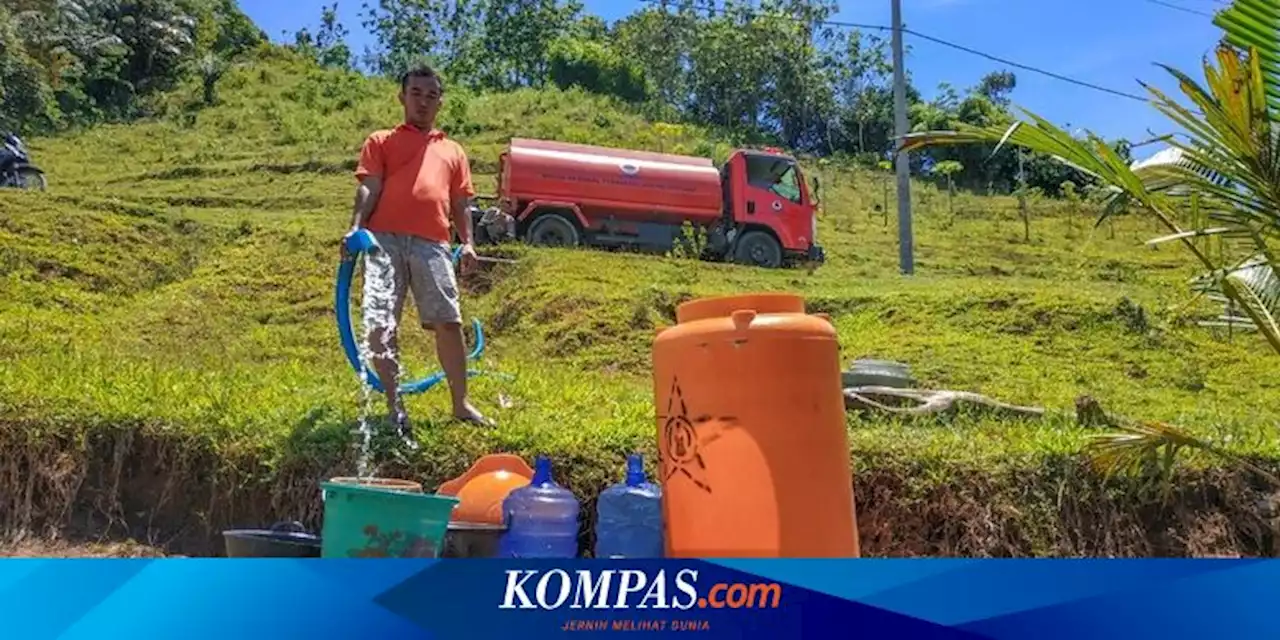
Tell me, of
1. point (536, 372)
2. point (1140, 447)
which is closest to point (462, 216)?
point (536, 372)

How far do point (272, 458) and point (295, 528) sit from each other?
2.76 feet

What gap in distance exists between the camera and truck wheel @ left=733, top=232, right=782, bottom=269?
52.2 ft

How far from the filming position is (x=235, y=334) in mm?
9148

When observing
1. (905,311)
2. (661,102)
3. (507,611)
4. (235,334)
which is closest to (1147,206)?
(507,611)

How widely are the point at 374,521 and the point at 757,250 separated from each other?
44.3 ft

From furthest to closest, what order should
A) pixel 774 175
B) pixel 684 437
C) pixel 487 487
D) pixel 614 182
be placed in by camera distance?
pixel 774 175 < pixel 614 182 < pixel 487 487 < pixel 684 437

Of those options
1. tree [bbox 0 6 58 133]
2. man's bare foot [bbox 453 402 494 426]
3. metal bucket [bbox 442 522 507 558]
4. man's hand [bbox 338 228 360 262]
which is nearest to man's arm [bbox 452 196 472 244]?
man's hand [bbox 338 228 360 262]

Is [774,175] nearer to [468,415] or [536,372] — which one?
[536,372]

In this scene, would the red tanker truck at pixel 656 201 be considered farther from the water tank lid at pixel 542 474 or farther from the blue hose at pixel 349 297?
the water tank lid at pixel 542 474

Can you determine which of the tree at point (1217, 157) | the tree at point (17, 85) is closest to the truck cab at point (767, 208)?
the tree at point (1217, 157)

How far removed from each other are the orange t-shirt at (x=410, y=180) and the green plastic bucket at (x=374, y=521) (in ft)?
5.40

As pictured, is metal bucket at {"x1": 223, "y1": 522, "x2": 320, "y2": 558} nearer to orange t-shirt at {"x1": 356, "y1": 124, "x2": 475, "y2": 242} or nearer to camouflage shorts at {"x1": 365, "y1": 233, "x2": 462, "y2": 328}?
camouflage shorts at {"x1": 365, "y1": 233, "x2": 462, "y2": 328}

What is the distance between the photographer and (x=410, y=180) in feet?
14.1

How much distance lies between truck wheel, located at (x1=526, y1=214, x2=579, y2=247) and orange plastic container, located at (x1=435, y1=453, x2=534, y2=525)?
37.1 feet
